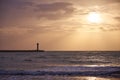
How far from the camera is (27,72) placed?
31.9 meters

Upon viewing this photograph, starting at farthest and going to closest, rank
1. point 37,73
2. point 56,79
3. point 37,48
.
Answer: point 37,48 < point 37,73 < point 56,79

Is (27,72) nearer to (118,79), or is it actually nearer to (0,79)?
(0,79)

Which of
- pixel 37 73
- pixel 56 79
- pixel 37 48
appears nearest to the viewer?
pixel 56 79

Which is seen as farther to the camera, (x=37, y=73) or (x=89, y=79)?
(x=37, y=73)

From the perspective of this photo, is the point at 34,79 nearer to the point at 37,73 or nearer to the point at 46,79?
the point at 46,79

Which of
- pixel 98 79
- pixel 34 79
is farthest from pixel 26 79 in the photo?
pixel 98 79

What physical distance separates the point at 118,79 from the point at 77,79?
10.2 ft

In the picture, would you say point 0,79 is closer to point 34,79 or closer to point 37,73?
point 34,79

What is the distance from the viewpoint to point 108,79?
25.4 metres

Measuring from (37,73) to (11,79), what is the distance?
6033mm

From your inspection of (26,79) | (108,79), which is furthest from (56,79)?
Result: (108,79)

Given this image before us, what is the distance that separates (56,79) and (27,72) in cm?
744

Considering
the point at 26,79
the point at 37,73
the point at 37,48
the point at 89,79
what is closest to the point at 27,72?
the point at 37,73

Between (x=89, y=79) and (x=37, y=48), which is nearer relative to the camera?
(x=89, y=79)
